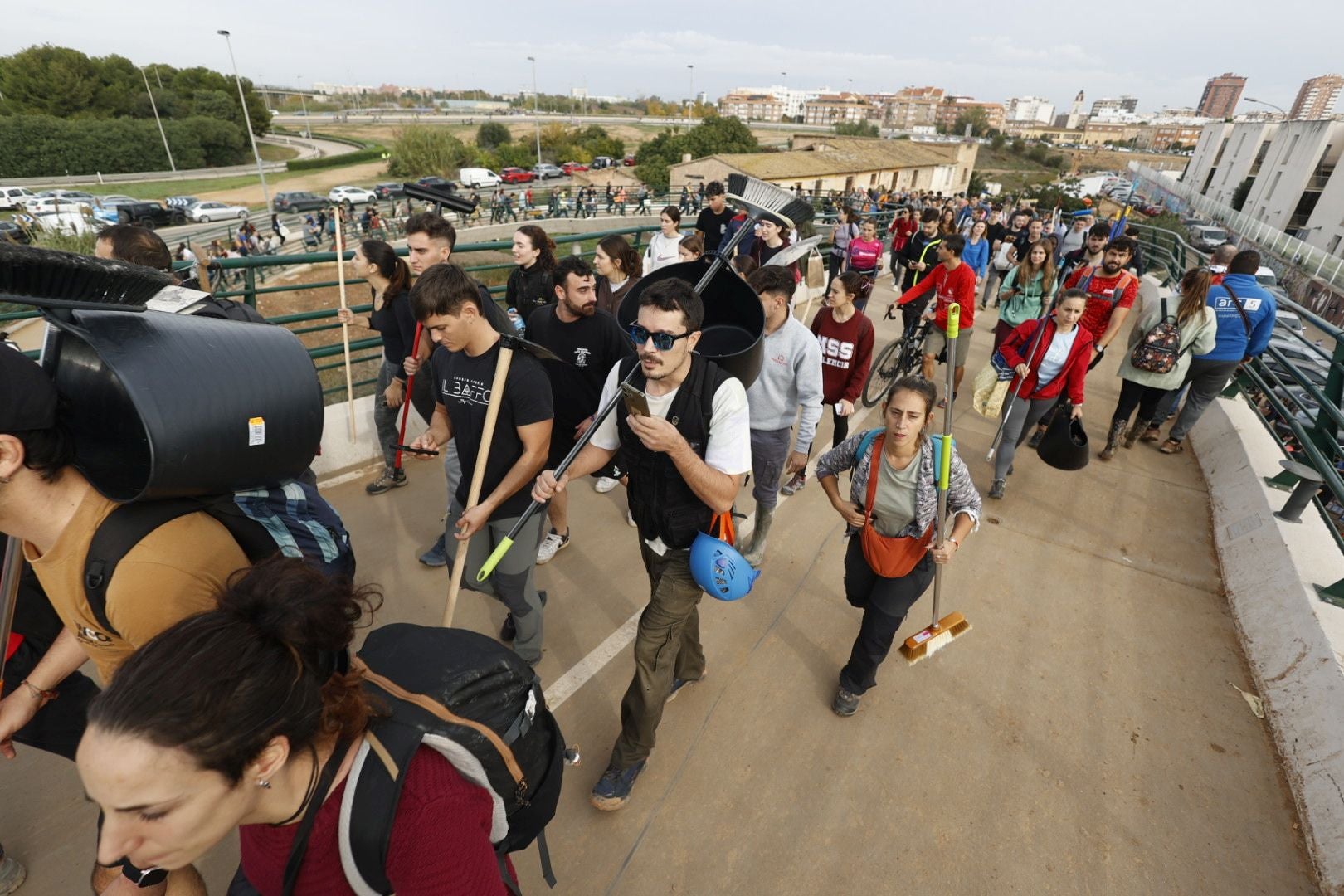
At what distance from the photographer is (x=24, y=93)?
170 feet

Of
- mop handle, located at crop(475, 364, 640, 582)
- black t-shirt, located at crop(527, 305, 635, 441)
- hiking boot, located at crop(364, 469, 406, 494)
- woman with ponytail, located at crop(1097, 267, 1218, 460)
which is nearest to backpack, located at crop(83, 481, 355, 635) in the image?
mop handle, located at crop(475, 364, 640, 582)

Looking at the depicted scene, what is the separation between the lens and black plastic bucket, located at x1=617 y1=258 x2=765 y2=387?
259 cm

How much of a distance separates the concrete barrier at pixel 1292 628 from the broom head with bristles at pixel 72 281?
453 cm

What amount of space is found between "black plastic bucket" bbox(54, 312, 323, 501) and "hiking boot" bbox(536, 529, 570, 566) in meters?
2.62

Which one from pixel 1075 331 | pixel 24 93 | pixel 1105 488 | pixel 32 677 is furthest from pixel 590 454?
pixel 24 93

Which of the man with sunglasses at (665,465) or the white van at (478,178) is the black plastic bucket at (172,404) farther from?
the white van at (478,178)

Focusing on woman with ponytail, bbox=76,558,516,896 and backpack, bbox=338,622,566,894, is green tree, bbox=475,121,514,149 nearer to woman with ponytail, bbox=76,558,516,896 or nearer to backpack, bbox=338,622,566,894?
backpack, bbox=338,622,566,894

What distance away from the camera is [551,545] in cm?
415

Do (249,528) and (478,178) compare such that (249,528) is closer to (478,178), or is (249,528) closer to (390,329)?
(390,329)

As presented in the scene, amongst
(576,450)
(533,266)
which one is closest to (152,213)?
(533,266)

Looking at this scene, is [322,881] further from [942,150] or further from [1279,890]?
[942,150]

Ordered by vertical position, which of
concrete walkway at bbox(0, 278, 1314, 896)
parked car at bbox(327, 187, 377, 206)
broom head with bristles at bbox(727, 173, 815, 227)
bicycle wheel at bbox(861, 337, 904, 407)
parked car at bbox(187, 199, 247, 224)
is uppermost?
broom head with bristles at bbox(727, 173, 815, 227)

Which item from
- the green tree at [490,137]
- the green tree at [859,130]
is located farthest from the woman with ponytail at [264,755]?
the green tree at [859,130]

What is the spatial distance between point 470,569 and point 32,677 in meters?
1.54
